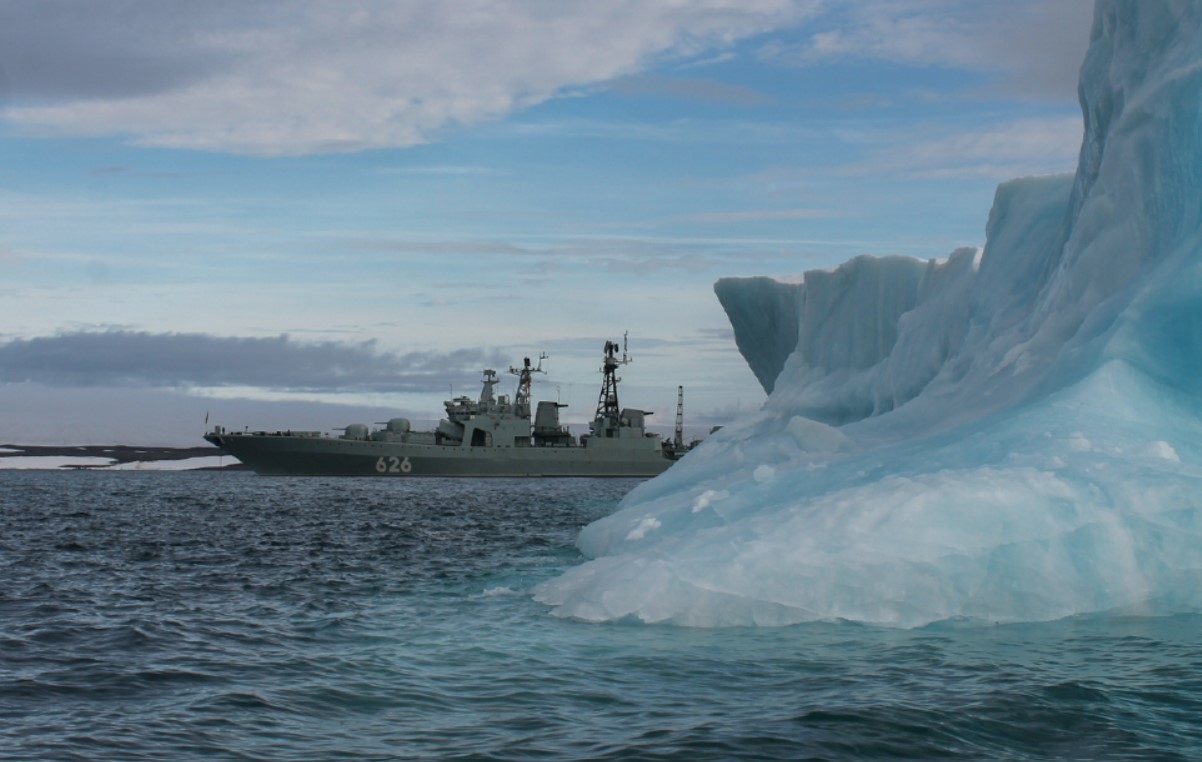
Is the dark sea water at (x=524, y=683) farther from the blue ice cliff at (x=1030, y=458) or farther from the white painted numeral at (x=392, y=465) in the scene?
the white painted numeral at (x=392, y=465)

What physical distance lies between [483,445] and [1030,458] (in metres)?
66.2

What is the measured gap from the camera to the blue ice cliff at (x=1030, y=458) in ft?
34.2

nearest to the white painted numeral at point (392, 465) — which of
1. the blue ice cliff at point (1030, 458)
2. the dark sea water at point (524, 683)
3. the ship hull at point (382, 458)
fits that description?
the ship hull at point (382, 458)

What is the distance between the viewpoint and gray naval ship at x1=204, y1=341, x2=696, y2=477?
72.3 metres

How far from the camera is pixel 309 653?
10.1 meters

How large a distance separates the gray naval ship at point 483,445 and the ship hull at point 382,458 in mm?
60

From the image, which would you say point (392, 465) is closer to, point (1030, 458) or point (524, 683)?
point (1030, 458)

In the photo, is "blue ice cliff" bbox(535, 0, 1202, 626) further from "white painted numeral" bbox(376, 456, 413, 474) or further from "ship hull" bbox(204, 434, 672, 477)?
"white painted numeral" bbox(376, 456, 413, 474)

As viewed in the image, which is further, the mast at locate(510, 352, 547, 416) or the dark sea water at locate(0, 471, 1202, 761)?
the mast at locate(510, 352, 547, 416)

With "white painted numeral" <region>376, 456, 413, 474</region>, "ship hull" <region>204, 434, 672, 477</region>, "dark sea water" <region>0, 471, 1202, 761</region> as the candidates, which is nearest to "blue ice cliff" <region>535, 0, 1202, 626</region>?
"dark sea water" <region>0, 471, 1202, 761</region>

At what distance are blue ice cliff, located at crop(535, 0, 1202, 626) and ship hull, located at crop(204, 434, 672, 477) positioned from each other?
2119 inches

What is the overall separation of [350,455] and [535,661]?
64404 mm

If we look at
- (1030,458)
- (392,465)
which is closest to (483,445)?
(392,465)

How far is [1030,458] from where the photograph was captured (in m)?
11.4
